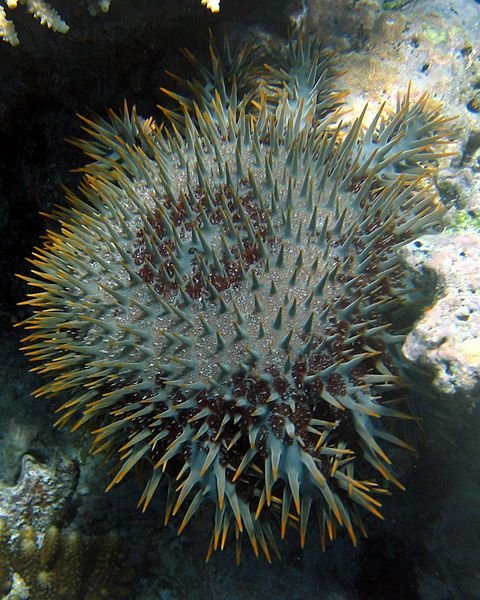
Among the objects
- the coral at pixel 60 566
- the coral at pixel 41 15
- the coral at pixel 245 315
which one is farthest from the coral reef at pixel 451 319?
the coral at pixel 60 566

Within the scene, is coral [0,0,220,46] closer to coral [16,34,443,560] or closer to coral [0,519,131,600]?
coral [16,34,443,560]

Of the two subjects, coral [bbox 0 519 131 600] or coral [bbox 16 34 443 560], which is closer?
coral [bbox 16 34 443 560]

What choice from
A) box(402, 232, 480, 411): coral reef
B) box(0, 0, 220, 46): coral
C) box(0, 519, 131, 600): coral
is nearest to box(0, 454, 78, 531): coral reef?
box(0, 519, 131, 600): coral

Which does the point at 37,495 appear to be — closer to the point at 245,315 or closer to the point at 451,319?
the point at 245,315

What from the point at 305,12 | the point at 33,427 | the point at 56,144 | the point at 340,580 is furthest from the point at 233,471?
the point at 305,12

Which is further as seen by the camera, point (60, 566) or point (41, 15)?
point (60, 566)

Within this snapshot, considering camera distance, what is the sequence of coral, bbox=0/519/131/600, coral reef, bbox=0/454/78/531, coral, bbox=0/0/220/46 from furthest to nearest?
coral reef, bbox=0/454/78/531 → coral, bbox=0/519/131/600 → coral, bbox=0/0/220/46

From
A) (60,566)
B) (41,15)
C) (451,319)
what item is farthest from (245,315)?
(60,566)

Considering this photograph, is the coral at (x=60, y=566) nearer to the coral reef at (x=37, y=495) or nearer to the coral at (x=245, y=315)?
the coral reef at (x=37, y=495)
